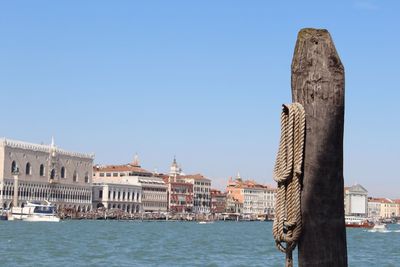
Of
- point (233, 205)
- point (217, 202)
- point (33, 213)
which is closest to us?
point (33, 213)

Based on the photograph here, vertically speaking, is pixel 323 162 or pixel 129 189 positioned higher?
pixel 129 189

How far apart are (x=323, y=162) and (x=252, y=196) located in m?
134

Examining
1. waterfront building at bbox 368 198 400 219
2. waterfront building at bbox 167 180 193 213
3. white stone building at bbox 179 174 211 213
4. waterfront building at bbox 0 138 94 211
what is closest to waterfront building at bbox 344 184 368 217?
waterfront building at bbox 368 198 400 219

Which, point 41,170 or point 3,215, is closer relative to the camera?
point 3,215

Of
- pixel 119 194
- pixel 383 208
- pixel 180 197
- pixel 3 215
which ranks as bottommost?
pixel 3 215

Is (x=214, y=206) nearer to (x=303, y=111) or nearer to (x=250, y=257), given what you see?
(x=250, y=257)

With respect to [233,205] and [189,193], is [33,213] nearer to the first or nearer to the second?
[189,193]

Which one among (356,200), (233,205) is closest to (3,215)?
(233,205)

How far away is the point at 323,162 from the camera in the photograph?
4055 mm

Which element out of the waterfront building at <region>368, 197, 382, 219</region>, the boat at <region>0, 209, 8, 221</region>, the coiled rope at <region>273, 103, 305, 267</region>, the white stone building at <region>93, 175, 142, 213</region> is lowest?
the coiled rope at <region>273, 103, 305, 267</region>

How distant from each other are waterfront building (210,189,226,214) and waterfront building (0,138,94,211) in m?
28.9

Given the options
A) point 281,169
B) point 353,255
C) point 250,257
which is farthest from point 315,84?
point 353,255

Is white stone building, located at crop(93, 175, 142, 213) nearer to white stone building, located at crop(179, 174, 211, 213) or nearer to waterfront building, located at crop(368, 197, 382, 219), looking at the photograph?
white stone building, located at crop(179, 174, 211, 213)

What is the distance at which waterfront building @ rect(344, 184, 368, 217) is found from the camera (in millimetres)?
150337
